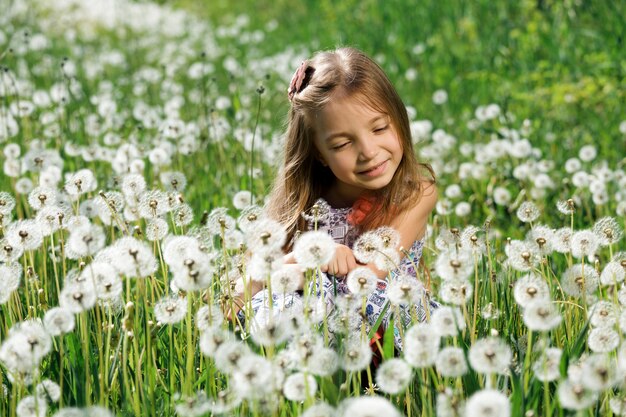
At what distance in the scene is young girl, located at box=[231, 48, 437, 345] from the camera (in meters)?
2.86

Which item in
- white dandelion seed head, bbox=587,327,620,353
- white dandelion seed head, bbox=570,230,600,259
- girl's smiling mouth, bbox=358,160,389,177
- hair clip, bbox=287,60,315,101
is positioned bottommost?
white dandelion seed head, bbox=587,327,620,353

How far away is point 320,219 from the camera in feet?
10.3

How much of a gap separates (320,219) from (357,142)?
40 cm

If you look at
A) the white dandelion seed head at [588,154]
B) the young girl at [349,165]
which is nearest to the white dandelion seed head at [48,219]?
the young girl at [349,165]

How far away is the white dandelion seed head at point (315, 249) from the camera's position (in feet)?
6.30

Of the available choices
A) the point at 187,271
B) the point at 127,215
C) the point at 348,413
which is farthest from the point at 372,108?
the point at 348,413

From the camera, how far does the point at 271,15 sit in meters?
11.9

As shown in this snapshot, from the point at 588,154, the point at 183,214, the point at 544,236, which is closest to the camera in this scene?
the point at 544,236

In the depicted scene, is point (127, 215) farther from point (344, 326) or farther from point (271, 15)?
point (271, 15)

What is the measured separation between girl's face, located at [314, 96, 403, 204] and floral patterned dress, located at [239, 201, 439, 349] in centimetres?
15

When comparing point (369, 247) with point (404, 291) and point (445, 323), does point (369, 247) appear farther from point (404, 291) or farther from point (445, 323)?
point (445, 323)

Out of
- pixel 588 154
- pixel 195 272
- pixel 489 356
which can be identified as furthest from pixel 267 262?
pixel 588 154

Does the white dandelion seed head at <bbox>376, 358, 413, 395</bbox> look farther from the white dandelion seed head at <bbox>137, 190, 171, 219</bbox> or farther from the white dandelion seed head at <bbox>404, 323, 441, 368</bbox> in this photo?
the white dandelion seed head at <bbox>137, 190, 171, 219</bbox>

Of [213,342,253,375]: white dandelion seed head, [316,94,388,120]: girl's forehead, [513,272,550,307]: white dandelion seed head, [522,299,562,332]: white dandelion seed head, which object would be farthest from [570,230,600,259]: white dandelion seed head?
[213,342,253,375]: white dandelion seed head
